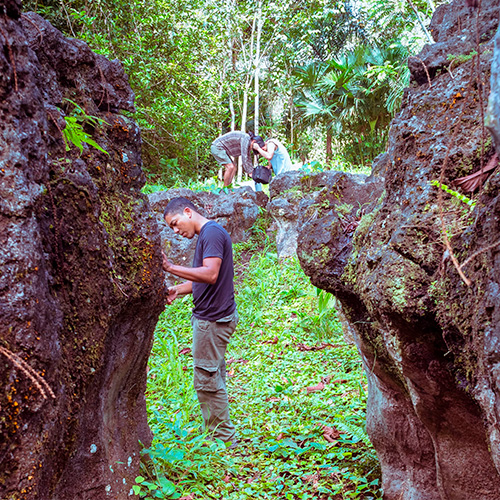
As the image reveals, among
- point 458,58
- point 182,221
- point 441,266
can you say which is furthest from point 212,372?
point 458,58

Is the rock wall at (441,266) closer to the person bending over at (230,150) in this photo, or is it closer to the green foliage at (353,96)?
the person bending over at (230,150)

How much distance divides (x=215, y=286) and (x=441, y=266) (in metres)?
2.28

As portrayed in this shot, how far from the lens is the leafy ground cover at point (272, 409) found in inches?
121

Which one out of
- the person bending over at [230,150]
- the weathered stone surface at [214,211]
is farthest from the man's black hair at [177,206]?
the person bending over at [230,150]

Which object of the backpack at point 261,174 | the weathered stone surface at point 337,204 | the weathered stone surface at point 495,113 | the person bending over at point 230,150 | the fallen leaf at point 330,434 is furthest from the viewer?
the person bending over at point 230,150

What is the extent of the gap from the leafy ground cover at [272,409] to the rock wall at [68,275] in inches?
21.4

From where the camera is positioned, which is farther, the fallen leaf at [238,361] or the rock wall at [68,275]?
the fallen leaf at [238,361]

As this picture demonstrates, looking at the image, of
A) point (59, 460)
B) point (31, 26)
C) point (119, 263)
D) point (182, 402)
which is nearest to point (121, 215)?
point (119, 263)

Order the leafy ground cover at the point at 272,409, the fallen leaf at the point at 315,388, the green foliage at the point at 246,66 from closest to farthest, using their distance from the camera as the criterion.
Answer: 1. the leafy ground cover at the point at 272,409
2. the fallen leaf at the point at 315,388
3. the green foliage at the point at 246,66

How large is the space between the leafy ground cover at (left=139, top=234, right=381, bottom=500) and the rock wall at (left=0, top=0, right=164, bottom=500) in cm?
54

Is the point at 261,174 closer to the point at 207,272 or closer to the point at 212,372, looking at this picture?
the point at 207,272

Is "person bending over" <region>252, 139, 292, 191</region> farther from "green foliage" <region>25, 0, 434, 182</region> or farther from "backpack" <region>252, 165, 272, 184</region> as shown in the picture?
"green foliage" <region>25, 0, 434, 182</region>

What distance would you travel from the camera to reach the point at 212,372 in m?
3.84

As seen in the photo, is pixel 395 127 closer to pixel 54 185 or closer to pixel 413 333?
pixel 413 333
